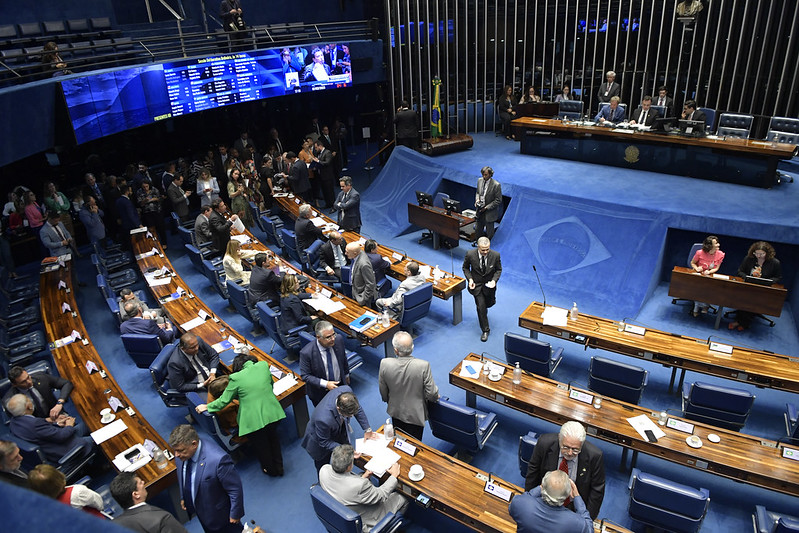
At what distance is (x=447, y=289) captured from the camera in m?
8.45

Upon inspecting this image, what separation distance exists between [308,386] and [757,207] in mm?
8689

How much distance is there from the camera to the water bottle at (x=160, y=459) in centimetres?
529

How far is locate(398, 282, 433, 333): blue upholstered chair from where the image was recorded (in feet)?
25.7

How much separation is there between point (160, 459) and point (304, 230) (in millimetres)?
5469

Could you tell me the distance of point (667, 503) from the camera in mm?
4539

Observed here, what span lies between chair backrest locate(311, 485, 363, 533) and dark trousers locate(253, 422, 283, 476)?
1445mm

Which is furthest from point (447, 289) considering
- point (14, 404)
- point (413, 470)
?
point (14, 404)

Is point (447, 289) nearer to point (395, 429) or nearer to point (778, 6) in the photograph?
point (395, 429)

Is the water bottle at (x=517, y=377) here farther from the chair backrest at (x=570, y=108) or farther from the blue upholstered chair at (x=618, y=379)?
the chair backrest at (x=570, y=108)

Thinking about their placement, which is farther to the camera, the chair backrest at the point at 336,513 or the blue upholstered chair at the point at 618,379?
the blue upholstered chair at the point at 618,379

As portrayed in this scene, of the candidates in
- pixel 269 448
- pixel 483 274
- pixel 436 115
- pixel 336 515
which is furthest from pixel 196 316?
pixel 436 115

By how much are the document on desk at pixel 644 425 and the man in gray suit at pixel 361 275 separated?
4.00m

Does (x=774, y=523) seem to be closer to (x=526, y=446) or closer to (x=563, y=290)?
(x=526, y=446)

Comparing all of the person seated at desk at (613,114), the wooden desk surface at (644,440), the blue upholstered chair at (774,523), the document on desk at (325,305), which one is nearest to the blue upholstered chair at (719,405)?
the wooden desk surface at (644,440)
